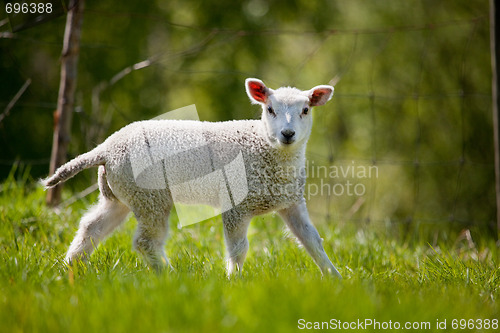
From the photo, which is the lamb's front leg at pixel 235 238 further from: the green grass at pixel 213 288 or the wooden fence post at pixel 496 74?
the wooden fence post at pixel 496 74

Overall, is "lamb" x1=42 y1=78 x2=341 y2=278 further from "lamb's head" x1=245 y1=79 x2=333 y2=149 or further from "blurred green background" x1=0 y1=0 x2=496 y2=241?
"blurred green background" x1=0 y1=0 x2=496 y2=241

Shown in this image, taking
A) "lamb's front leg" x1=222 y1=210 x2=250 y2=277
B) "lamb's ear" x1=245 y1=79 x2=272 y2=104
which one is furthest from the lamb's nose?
"lamb's front leg" x1=222 y1=210 x2=250 y2=277

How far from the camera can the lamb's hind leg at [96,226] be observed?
11.0 ft

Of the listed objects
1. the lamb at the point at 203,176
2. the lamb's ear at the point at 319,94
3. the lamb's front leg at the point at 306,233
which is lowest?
the lamb's front leg at the point at 306,233

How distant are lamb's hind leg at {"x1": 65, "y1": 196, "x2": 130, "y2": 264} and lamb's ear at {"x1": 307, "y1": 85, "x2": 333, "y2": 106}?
1491mm

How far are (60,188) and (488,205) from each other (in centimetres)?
690

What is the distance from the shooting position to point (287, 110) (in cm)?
338

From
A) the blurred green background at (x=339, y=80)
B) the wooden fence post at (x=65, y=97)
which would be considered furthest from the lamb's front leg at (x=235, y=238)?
the blurred green background at (x=339, y=80)

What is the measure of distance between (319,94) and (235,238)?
3.84 feet

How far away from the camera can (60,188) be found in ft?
15.5

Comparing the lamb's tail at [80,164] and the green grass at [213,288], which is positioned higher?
the lamb's tail at [80,164]

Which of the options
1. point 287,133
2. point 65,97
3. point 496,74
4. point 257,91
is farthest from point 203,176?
point 496,74

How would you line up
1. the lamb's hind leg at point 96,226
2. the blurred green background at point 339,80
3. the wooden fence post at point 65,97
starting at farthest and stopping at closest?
the blurred green background at point 339,80 < the wooden fence post at point 65,97 < the lamb's hind leg at point 96,226

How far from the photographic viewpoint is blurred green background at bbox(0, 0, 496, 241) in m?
8.45
